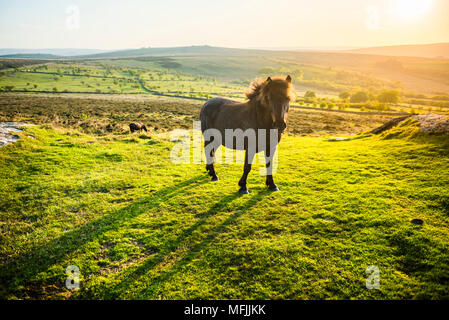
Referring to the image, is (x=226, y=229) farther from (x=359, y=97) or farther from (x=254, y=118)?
(x=359, y=97)

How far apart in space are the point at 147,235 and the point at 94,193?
298 cm

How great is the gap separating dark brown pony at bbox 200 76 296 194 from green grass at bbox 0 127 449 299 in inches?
42.6

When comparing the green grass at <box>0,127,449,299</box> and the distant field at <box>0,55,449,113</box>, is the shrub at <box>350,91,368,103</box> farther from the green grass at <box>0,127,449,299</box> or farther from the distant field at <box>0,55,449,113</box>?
the green grass at <box>0,127,449,299</box>

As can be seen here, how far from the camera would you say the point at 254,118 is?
6395 millimetres

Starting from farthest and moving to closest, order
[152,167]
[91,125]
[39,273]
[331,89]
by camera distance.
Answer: [331,89]
[91,125]
[152,167]
[39,273]

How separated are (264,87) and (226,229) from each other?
374cm

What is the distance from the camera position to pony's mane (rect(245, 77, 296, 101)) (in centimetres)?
543

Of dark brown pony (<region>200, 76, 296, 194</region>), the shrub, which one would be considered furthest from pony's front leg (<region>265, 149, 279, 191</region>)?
the shrub

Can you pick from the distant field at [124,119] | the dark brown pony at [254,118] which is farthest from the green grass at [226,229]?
the distant field at [124,119]

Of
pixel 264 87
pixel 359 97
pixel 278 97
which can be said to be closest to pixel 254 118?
pixel 264 87
